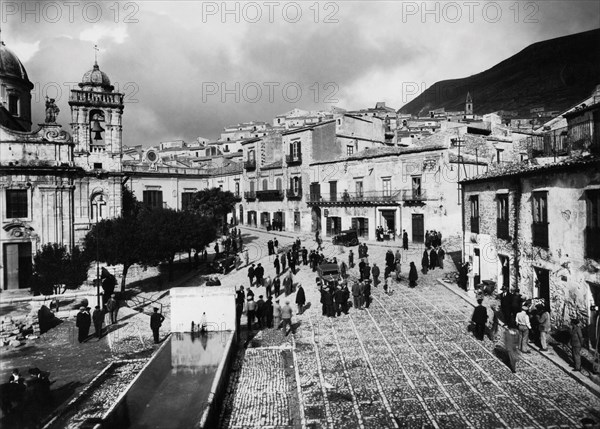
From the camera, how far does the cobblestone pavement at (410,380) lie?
885 cm

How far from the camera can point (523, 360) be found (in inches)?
449

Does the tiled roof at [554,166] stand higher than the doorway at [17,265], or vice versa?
the tiled roof at [554,166]

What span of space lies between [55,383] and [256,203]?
37102 millimetres

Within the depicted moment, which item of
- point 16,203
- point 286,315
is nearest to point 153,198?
point 16,203

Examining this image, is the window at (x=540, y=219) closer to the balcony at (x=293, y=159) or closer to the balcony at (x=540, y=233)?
the balcony at (x=540, y=233)

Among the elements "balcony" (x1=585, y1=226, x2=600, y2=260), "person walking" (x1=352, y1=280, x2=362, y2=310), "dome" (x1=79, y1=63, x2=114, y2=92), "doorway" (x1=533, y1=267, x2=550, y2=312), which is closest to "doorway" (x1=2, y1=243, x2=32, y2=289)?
"dome" (x1=79, y1=63, x2=114, y2=92)

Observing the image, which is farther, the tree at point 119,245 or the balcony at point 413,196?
the balcony at point 413,196

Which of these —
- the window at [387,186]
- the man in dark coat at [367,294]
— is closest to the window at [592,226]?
the man in dark coat at [367,294]

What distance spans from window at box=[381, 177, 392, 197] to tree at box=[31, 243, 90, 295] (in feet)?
71.7

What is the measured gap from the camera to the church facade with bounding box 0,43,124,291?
28.5 metres

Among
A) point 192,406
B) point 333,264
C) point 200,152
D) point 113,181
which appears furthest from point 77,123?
point 200,152

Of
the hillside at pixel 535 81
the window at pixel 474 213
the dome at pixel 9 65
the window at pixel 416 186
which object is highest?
the hillside at pixel 535 81

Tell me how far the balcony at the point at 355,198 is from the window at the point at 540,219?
17528mm

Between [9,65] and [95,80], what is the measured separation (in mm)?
8633
